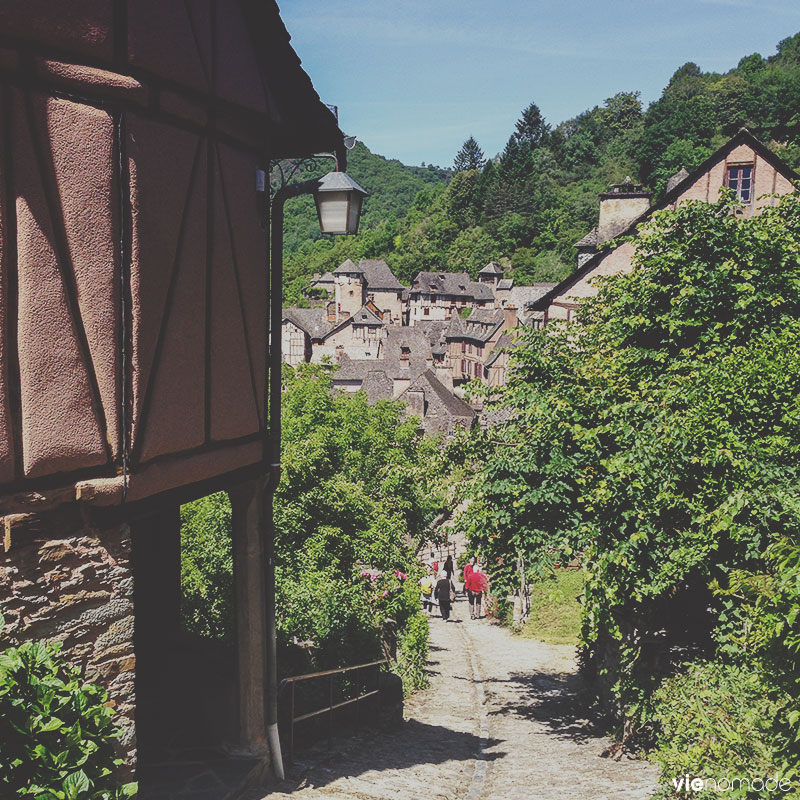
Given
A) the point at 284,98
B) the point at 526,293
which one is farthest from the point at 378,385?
the point at 284,98

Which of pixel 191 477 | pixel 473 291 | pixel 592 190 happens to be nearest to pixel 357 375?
pixel 473 291

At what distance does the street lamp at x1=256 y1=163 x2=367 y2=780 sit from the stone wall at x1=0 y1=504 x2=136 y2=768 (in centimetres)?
215

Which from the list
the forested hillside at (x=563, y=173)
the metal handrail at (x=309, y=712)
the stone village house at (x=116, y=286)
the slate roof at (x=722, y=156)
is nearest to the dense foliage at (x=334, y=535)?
the metal handrail at (x=309, y=712)

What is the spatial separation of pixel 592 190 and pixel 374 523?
297 feet

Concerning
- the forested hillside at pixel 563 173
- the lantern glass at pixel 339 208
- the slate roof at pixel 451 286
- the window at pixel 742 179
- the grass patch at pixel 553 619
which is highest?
the forested hillside at pixel 563 173

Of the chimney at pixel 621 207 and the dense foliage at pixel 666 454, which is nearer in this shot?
the dense foliage at pixel 666 454

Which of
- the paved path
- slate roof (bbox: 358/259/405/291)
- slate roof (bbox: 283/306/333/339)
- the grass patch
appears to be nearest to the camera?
the paved path

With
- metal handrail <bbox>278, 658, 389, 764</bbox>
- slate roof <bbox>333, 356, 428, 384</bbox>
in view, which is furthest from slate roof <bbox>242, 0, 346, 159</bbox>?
slate roof <bbox>333, 356, 428, 384</bbox>

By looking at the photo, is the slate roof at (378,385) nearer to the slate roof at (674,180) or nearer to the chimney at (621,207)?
the slate roof at (674,180)

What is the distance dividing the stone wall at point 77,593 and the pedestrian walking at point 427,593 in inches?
505

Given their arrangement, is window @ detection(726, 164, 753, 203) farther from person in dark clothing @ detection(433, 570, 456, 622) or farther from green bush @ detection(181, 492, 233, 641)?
green bush @ detection(181, 492, 233, 641)

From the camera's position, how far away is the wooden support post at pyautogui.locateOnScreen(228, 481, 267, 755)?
667 cm

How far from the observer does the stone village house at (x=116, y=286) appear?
161 inches

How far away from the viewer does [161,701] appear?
24.7ft
